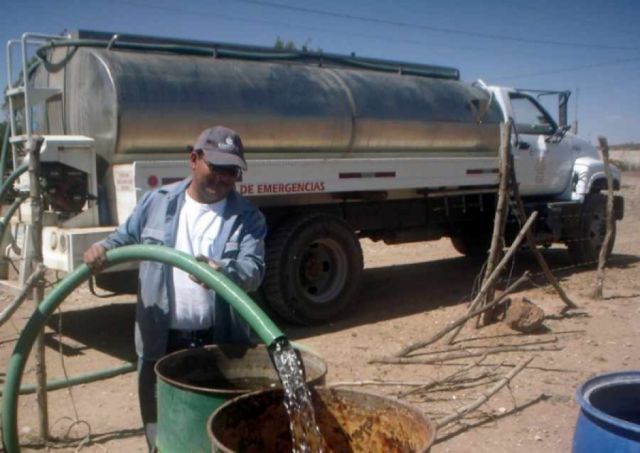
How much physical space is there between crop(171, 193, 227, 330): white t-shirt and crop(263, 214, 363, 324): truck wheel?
12.6 feet

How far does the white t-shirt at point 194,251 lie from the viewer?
316 centimetres

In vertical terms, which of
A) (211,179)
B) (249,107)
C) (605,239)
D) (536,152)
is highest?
(249,107)

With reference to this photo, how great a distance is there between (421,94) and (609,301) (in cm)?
330

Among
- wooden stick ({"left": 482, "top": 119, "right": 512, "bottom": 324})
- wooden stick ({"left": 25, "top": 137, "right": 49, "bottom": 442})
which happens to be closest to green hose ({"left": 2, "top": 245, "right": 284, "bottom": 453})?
wooden stick ({"left": 25, "top": 137, "right": 49, "bottom": 442})

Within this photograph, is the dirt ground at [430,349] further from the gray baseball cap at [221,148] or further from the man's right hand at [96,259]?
the gray baseball cap at [221,148]

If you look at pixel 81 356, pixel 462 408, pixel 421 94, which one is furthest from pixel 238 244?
pixel 421 94

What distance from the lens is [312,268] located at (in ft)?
24.9

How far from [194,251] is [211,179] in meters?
0.32

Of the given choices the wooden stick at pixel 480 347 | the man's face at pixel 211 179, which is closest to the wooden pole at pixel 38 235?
the man's face at pixel 211 179

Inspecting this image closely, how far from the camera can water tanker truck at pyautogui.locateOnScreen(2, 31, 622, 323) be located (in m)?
6.17

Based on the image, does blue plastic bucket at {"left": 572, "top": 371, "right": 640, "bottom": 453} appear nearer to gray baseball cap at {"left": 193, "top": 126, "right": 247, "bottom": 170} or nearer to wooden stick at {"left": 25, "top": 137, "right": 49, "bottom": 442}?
gray baseball cap at {"left": 193, "top": 126, "right": 247, "bottom": 170}

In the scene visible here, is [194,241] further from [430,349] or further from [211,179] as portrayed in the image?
[430,349]

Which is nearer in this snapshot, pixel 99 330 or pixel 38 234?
pixel 38 234

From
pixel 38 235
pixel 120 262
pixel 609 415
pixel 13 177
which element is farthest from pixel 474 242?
pixel 120 262
